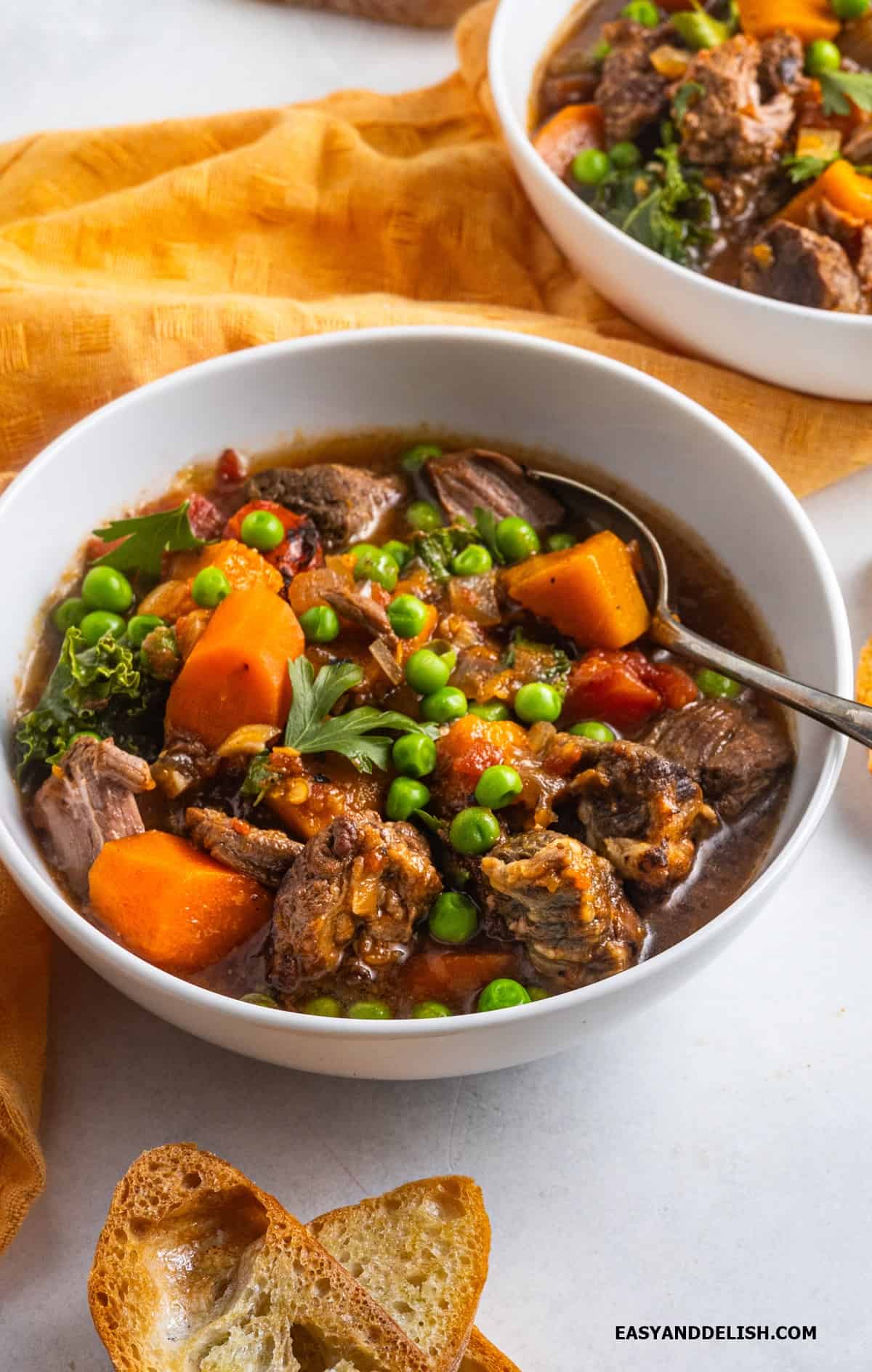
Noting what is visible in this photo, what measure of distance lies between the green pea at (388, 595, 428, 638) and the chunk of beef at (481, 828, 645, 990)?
0.74 metres

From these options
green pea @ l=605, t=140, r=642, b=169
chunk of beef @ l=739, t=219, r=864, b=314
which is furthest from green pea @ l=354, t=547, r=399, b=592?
green pea @ l=605, t=140, r=642, b=169

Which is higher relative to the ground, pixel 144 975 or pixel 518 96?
pixel 518 96

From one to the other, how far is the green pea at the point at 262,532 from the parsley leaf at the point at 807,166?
235cm

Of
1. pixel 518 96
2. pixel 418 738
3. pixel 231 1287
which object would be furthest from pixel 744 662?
pixel 518 96

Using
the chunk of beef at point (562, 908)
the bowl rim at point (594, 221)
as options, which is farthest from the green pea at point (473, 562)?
the bowl rim at point (594, 221)

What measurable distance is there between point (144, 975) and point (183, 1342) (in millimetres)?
821

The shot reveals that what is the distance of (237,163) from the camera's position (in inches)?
196

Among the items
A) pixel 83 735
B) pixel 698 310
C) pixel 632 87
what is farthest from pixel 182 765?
pixel 632 87

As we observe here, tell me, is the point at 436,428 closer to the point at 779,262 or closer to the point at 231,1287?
the point at 779,262

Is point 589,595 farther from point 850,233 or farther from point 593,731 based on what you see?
point 850,233

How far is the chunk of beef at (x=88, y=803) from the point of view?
132 inches

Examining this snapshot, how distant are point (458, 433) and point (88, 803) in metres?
Answer: 1.71

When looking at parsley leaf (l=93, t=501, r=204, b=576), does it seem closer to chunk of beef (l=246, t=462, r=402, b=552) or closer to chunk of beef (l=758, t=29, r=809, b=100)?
chunk of beef (l=246, t=462, r=402, b=552)

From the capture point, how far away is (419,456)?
425 cm
